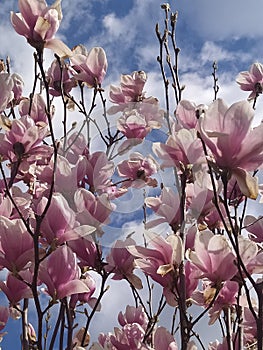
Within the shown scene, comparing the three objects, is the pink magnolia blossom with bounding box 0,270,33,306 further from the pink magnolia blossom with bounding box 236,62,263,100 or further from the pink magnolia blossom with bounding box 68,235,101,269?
the pink magnolia blossom with bounding box 236,62,263,100

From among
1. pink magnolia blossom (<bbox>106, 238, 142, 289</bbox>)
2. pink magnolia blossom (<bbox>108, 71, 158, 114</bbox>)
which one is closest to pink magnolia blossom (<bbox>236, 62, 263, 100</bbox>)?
pink magnolia blossom (<bbox>108, 71, 158, 114</bbox>)

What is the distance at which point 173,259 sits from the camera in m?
0.94

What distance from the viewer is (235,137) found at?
81cm

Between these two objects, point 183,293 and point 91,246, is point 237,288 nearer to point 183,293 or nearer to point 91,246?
point 183,293

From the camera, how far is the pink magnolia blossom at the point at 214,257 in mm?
909

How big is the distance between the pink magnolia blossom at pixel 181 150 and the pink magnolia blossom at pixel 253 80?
1111 millimetres

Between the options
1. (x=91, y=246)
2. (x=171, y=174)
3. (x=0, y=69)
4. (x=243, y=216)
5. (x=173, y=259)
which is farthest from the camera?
(x=0, y=69)

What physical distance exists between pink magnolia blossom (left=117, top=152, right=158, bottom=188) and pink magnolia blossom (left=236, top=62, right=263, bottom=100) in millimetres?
850

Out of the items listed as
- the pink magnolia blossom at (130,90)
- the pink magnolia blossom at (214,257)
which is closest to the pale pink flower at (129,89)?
the pink magnolia blossom at (130,90)

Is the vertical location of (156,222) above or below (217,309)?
above

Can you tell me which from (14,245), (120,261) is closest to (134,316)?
(120,261)

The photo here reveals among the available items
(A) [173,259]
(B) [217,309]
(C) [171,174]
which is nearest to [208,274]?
(A) [173,259]

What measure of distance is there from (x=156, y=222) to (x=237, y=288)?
0.70ft

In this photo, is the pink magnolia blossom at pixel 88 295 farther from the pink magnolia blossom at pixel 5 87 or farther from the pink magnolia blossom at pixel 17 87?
the pink magnolia blossom at pixel 17 87
